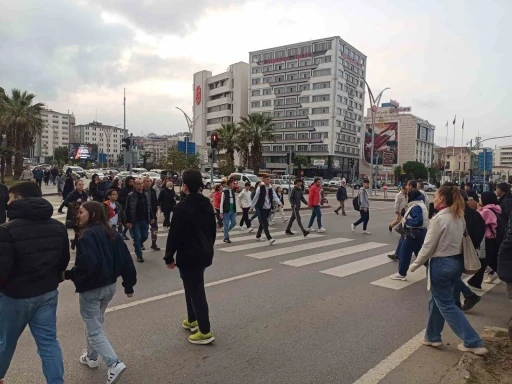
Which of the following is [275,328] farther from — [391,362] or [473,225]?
[473,225]

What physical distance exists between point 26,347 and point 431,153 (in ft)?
542

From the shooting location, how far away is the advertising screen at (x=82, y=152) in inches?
3403

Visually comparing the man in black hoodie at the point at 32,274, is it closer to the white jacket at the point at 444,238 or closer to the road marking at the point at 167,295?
the road marking at the point at 167,295

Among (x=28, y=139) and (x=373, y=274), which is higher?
(x=28, y=139)

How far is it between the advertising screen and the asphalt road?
8610 centimetres

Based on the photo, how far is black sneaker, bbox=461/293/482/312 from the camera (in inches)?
213

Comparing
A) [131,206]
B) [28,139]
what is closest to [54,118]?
[28,139]

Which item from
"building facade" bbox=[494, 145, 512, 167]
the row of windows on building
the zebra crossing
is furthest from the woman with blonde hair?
"building facade" bbox=[494, 145, 512, 167]

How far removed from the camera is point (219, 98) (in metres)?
92.2

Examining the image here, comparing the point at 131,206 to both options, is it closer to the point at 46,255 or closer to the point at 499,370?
the point at 46,255

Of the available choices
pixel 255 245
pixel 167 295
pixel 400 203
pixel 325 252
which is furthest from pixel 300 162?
pixel 167 295

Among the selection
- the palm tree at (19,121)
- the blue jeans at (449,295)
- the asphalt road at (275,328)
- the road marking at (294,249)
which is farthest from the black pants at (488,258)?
the palm tree at (19,121)

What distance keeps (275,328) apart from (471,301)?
2.72 metres

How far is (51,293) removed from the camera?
314 cm
